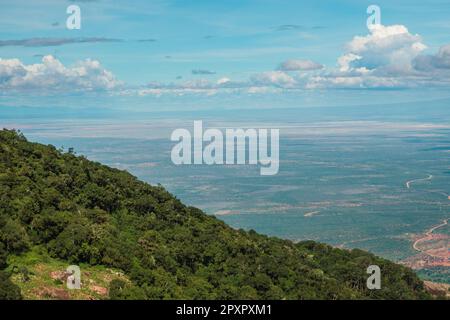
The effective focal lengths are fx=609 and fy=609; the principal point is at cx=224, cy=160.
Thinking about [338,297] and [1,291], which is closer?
[1,291]

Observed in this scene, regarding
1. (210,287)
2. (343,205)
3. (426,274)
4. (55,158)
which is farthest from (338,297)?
(343,205)

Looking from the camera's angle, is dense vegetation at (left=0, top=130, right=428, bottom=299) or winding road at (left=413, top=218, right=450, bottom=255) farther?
winding road at (left=413, top=218, right=450, bottom=255)

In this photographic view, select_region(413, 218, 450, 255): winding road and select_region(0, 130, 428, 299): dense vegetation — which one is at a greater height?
select_region(0, 130, 428, 299): dense vegetation

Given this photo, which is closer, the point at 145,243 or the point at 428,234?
the point at 145,243

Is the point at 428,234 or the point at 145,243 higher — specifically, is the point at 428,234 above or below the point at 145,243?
below

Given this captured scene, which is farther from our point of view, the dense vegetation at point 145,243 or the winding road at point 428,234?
the winding road at point 428,234

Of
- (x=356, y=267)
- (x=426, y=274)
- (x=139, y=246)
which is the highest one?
(x=139, y=246)

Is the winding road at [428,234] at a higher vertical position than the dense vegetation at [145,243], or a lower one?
lower
